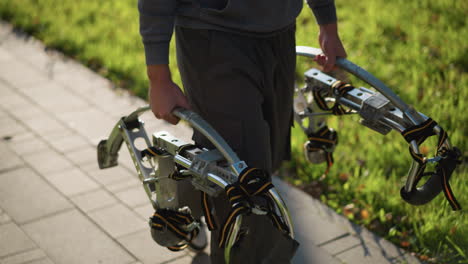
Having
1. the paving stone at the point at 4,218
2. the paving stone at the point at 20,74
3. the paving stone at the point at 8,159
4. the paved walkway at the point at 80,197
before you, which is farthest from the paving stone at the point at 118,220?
the paving stone at the point at 20,74

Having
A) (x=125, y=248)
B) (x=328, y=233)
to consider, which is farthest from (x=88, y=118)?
(x=328, y=233)

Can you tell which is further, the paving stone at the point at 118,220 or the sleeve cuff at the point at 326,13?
the paving stone at the point at 118,220

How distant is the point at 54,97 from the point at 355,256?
282 centimetres

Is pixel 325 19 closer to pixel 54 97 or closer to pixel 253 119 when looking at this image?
pixel 253 119

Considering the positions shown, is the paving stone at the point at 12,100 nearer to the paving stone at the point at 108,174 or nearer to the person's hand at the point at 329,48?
the paving stone at the point at 108,174

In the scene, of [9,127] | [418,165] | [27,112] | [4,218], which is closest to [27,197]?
[4,218]

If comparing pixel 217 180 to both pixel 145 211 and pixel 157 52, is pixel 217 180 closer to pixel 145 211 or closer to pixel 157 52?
pixel 157 52

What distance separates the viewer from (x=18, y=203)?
357 centimetres

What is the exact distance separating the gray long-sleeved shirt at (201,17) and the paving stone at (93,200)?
1.41 m

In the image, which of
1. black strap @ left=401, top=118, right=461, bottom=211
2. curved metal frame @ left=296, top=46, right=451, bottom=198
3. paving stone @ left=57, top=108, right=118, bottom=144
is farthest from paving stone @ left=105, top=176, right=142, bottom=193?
black strap @ left=401, top=118, right=461, bottom=211

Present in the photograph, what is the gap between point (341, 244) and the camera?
325cm

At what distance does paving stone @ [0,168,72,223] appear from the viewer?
11.5ft

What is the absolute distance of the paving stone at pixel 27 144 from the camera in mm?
4167

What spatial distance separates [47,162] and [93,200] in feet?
1.90
